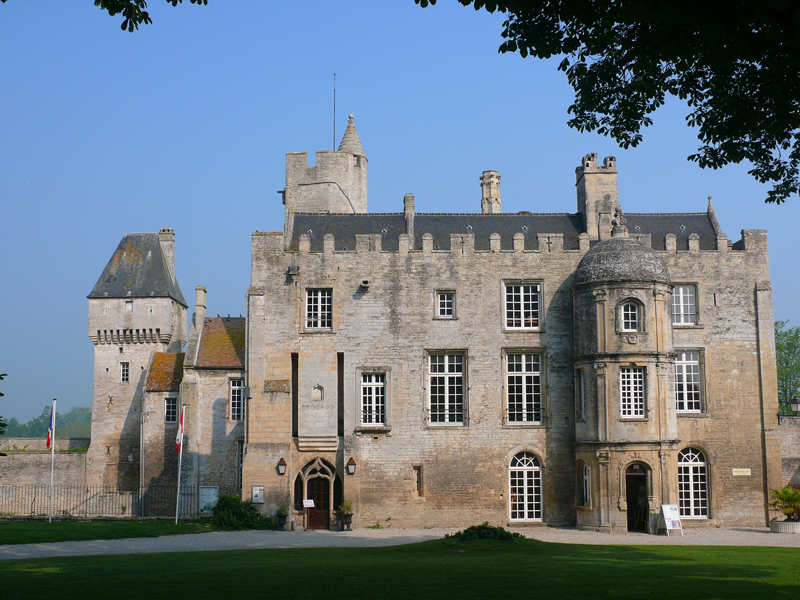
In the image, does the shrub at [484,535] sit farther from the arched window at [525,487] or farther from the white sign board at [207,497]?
the white sign board at [207,497]

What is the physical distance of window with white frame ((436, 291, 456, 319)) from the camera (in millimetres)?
31391

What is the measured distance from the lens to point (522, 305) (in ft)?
103

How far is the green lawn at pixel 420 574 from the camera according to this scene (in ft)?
42.6

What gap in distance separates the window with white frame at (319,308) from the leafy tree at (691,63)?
17011mm

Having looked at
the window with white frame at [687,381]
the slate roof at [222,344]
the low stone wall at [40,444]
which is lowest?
the low stone wall at [40,444]

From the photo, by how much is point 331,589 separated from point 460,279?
1929cm

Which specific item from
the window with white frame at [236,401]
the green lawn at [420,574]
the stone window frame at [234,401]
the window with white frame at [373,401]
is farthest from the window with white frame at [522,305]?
the window with white frame at [236,401]

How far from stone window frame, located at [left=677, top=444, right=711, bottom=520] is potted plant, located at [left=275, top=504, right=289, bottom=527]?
14237 mm

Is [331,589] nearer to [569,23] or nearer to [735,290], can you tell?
[569,23]

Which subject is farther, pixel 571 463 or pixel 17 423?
pixel 17 423

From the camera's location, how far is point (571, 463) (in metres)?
30.3

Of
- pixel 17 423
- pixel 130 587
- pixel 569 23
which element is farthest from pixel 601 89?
pixel 17 423

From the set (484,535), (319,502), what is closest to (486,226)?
(319,502)

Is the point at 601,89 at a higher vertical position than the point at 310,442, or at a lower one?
higher
